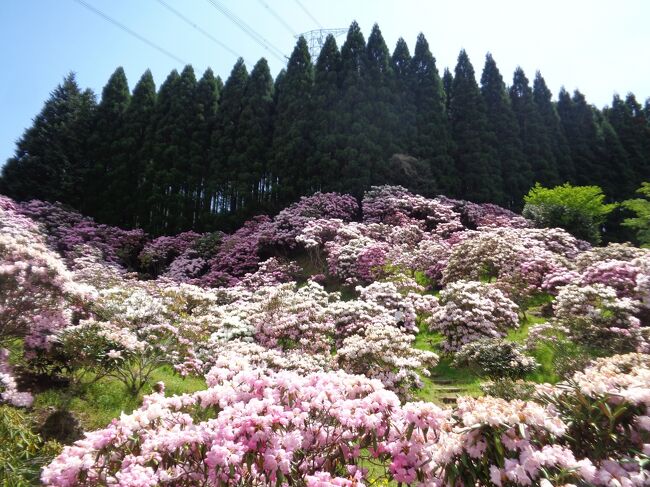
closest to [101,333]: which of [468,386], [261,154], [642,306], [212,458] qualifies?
[212,458]

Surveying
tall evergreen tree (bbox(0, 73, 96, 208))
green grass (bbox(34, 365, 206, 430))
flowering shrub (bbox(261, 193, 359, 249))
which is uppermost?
tall evergreen tree (bbox(0, 73, 96, 208))

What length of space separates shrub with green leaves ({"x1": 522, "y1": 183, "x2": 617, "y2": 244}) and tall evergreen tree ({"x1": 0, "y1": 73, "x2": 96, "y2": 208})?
24.5 m

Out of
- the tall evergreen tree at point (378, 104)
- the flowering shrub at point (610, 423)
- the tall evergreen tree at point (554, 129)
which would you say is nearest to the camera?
the flowering shrub at point (610, 423)

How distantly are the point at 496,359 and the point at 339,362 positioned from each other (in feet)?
9.22

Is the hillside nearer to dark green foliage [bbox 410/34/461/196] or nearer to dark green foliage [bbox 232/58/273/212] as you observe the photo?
dark green foliage [bbox 232/58/273/212]

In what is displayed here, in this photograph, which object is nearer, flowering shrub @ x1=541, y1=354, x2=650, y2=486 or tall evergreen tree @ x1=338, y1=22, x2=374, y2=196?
flowering shrub @ x1=541, y1=354, x2=650, y2=486

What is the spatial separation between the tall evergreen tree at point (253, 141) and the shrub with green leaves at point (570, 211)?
13516 millimetres

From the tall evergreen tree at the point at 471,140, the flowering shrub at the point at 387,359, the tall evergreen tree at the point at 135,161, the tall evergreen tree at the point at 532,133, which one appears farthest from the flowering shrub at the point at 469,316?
the tall evergreen tree at the point at 135,161

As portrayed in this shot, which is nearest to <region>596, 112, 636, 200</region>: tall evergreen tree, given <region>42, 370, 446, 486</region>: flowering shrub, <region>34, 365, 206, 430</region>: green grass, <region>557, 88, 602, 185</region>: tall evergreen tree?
<region>557, 88, 602, 185</region>: tall evergreen tree

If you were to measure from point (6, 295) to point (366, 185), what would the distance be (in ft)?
54.4

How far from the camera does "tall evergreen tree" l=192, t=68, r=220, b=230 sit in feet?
74.1

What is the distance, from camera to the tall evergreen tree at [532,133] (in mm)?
24547

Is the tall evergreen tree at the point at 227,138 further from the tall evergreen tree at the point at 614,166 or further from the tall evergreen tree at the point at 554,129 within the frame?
the tall evergreen tree at the point at 614,166

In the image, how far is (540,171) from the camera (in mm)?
24656
